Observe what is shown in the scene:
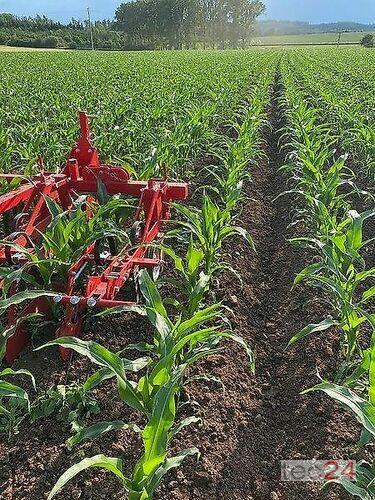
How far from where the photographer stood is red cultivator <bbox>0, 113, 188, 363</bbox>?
309 cm

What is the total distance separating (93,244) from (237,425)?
1.73 metres

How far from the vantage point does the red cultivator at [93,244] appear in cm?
309

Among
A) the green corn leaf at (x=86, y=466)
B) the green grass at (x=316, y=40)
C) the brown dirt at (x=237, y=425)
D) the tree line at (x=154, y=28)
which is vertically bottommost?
the brown dirt at (x=237, y=425)

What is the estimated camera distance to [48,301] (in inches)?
132

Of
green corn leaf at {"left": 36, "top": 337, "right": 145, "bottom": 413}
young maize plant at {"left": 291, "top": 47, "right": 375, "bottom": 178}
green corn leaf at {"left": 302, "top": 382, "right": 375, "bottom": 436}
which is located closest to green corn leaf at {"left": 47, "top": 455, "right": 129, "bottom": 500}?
green corn leaf at {"left": 36, "top": 337, "right": 145, "bottom": 413}

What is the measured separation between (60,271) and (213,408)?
1.31 m

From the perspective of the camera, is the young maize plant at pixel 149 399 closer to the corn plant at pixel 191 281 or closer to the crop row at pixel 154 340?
the crop row at pixel 154 340

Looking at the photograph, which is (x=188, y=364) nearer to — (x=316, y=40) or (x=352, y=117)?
(x=352, y=117)

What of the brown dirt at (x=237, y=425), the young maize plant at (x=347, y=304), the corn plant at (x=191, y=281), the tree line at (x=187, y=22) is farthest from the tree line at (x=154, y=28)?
the corn plant at (x=191, y=281)

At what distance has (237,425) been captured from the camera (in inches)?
113

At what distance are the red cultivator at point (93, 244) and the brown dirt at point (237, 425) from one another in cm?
31

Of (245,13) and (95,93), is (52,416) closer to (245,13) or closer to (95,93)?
(95,93)

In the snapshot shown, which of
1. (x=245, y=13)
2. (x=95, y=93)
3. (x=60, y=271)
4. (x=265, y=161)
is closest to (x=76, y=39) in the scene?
(x=245, y=13)

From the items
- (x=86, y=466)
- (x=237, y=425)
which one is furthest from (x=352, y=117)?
(x=86, y=466)
